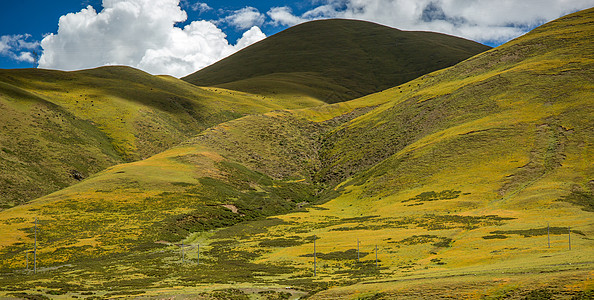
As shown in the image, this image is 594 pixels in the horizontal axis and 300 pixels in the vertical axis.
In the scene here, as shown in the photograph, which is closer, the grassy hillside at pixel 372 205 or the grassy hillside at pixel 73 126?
the grassy hillside at pixel 372 205

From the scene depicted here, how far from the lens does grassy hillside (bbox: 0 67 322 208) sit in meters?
110

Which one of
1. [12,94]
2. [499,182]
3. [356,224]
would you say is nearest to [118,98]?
[12,94]

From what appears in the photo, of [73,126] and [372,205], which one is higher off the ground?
A: [73,126]

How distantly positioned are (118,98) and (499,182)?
14534 cm

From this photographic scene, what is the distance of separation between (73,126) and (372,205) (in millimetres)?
97934

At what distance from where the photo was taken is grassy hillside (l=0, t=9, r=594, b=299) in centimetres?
4403

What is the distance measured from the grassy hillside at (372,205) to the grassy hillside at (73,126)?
573 inches

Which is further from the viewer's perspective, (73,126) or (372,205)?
(73,126)

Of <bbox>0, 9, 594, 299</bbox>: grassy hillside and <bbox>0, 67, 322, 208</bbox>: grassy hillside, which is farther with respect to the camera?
<bbox>0, 67, 322, 208</bbox>: grassy hillside

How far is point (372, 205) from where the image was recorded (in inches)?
3878

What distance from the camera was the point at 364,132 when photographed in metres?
153

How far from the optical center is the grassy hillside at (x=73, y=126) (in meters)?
110

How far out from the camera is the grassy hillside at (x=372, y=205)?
1734 inches

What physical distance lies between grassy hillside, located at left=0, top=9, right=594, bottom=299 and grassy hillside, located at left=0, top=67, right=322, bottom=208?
47.8ft
